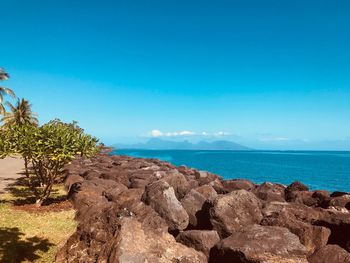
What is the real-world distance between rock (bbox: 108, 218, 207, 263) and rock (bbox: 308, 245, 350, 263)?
458cm

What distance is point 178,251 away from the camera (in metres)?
11.4

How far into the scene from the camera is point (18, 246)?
1547 cm

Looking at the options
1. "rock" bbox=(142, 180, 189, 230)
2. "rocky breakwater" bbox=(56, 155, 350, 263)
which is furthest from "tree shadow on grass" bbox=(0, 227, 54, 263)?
"rock" bbox=(142, 180, 189, 230)

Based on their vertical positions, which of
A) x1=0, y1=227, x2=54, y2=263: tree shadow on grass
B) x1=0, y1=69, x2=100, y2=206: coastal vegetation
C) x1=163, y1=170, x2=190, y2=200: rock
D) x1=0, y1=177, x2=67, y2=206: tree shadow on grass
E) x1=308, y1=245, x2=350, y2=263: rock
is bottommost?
x1=0, y1=227, x2=54, y2=263: tree shadow on grass

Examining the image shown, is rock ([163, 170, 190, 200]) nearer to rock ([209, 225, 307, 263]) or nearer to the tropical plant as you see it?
the tropical plant

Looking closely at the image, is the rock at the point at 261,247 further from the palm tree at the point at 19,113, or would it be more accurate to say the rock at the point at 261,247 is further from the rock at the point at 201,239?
Result: the palm tree at the point at 19,113

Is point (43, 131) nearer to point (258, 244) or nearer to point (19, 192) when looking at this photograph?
point (19, 192)

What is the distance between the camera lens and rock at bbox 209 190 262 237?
15273 millimetres

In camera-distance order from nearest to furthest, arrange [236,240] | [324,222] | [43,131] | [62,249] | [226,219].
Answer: [236,240]
[62,249]
[226,219]
[324,222]
[43,131]

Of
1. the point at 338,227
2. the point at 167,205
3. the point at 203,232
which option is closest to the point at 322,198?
the point at 338,227

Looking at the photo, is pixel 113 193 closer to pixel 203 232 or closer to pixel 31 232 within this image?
pixel 31 232

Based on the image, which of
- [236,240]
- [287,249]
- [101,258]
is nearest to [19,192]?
[101,258]

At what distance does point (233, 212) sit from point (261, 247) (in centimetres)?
412

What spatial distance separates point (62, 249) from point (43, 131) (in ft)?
36.4
